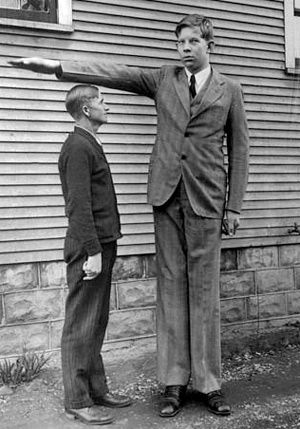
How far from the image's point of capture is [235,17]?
5367mm

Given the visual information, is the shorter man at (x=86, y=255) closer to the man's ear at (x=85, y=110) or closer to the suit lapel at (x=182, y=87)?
the man's ear at (x=85, y=110)

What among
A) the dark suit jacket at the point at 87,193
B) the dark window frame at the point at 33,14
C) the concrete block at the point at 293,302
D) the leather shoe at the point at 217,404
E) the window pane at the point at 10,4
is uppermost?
the window pane at the point at 10,4

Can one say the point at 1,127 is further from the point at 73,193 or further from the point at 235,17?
the point at 235,17

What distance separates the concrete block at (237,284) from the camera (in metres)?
5.39

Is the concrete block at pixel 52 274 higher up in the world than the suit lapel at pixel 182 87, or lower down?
lower down

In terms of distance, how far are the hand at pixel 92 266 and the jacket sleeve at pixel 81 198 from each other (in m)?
0.04

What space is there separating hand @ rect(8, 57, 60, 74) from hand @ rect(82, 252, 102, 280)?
3.49ft

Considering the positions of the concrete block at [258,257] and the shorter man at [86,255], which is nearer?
the shorter man at [86,255]

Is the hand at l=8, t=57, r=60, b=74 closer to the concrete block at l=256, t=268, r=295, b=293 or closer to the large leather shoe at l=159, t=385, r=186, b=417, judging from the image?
the large leather shoe at l=159, t=385, r=186, b=417

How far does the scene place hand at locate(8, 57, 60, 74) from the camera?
328 centimetres

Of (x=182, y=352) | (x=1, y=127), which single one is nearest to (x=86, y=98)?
(x=1, y=127)

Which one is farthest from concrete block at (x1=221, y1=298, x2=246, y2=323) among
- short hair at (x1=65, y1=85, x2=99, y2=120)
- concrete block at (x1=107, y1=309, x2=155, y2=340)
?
short hair at (x1=65, y1=85, x2=99, y2=120)

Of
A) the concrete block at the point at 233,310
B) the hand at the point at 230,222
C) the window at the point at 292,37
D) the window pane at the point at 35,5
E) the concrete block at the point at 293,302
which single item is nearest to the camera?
the hand at the point at 230,222

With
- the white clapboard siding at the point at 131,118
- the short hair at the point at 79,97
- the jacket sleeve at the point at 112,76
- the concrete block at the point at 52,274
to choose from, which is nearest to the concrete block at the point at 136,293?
the white clapboard siding at the point at 131,118
